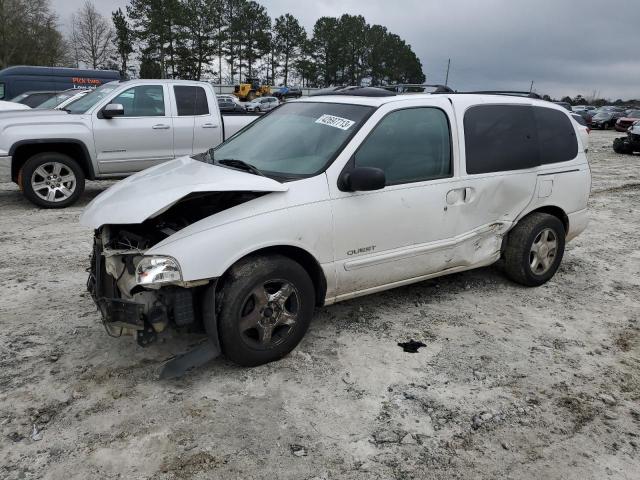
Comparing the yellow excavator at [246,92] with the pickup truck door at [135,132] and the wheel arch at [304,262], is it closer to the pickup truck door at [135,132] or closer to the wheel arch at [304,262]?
the pickup truck door at [135,132]

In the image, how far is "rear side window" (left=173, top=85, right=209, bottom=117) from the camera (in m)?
8.47

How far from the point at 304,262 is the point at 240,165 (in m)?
0.86

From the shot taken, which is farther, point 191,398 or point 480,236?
point 480,236

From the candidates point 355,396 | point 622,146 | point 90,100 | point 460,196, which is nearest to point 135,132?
point 90,100

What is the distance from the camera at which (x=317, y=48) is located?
82.7 meters

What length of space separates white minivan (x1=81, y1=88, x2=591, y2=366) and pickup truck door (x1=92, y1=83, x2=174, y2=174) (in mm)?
4272

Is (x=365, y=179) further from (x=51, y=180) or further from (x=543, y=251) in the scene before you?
(x=51, y=180)

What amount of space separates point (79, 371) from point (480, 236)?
3.22 metres

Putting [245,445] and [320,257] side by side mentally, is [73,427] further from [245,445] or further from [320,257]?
[320,257]

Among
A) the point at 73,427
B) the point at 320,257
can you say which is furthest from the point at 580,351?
the point at 73,427

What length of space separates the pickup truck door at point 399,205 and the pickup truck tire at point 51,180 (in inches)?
226

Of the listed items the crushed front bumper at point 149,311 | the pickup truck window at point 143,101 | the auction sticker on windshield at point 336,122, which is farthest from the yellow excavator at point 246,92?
the crushed front bumper at point 149,311

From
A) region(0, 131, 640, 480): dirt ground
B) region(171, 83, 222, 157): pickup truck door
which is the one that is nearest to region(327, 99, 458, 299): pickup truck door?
region(0, 131, 640, 480): dirt ground

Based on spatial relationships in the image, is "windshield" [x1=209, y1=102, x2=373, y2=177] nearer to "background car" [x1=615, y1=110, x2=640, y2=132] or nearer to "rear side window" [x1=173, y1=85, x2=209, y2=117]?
"rear side window" [x1=173, y1=85, x2=209, y2=117]
